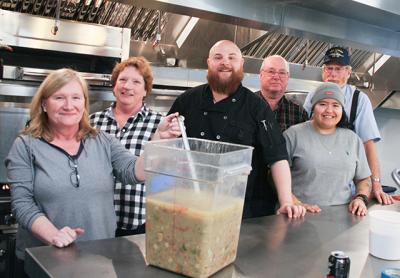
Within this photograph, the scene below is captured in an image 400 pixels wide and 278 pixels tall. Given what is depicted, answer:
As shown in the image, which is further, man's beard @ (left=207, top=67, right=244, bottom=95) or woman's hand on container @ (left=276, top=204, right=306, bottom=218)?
man's beard @ (left=207, top=67, right=244, bottom=95)

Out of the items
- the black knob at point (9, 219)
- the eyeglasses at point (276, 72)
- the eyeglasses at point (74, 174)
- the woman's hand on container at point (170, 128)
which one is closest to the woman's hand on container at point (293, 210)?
the woman's hand on container at point (170, 128)

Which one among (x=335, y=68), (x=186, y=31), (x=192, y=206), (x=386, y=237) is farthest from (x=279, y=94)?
(x=186, y=31)

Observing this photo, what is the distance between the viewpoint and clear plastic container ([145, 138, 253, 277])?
1040 mm

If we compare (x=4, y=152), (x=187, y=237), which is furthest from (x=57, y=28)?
(x=187, y=237)

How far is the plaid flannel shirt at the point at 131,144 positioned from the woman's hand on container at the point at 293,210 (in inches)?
25.1

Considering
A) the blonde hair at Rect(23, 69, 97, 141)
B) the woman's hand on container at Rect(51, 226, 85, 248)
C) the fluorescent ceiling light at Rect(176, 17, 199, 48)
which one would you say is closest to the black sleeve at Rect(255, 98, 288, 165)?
the blonde hair at Rect(23, 69, 97, 141)

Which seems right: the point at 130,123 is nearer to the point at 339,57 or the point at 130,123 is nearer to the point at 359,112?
the point at 359,112

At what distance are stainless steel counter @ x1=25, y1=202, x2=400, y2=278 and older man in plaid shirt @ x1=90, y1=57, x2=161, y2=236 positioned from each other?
592 mm

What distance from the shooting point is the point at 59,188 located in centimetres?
156

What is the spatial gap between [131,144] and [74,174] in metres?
0.49

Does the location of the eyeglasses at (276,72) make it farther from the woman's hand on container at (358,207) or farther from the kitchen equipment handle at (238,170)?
the kitchen equipment handle at (238,170)

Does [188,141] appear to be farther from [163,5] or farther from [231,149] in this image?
[163,5]

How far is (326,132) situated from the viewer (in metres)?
2.14

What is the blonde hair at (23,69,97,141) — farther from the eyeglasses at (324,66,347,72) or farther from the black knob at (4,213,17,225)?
the eyeglasses at (324,66,347,72)
